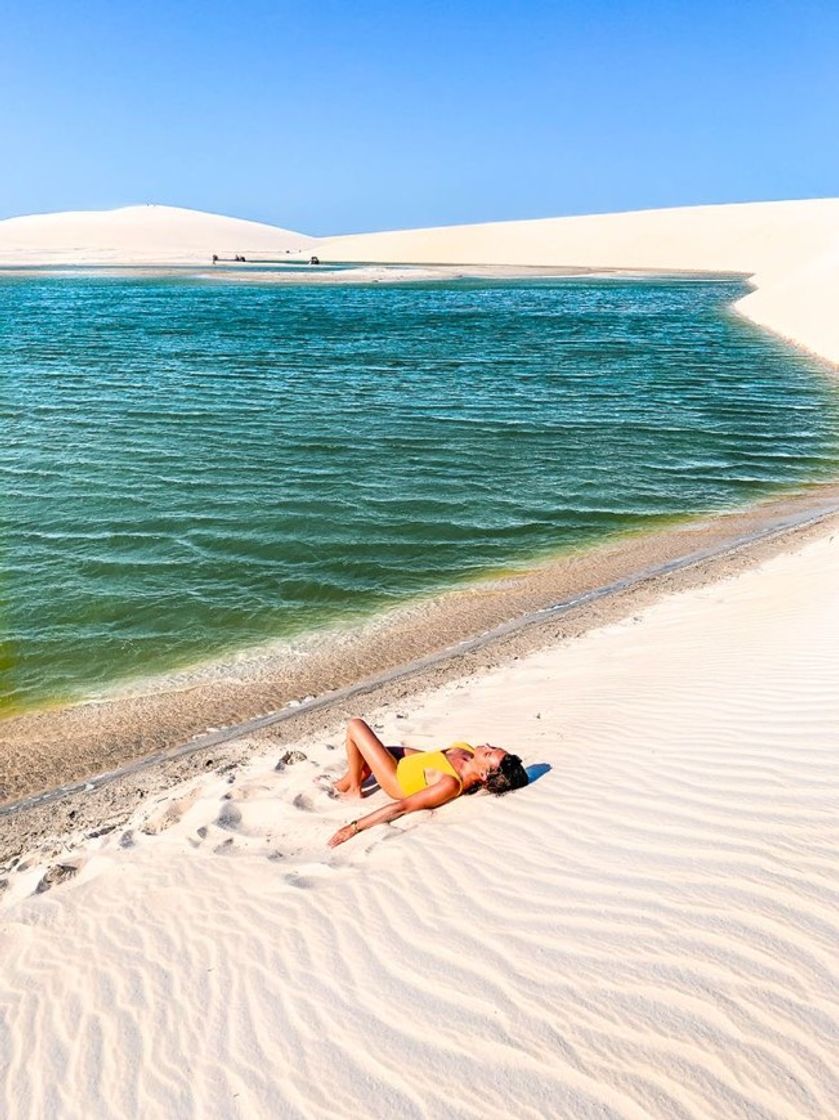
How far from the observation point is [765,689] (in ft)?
20.9

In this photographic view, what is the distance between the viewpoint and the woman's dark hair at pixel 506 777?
519cm

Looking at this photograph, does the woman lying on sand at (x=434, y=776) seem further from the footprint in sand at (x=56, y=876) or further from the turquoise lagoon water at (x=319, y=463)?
the turquoise lagoon water at (x=319, y=463)

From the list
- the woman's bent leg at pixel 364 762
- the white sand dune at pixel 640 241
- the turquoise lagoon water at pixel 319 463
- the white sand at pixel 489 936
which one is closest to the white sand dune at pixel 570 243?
the white sand dune at pixel 640 241

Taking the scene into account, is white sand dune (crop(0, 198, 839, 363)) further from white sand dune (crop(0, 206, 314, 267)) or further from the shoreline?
the shoreline

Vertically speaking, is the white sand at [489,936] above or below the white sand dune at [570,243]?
below

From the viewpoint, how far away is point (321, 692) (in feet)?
26.1

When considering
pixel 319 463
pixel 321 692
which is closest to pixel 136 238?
pixel 319 463

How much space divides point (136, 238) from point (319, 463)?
126m

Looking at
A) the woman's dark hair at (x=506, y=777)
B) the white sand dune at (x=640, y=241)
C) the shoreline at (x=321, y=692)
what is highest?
the white sand dune at (x=640, y=241)

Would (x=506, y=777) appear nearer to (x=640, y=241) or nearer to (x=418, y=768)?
(x=418, y=768)

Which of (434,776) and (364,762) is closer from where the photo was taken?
(434,776)

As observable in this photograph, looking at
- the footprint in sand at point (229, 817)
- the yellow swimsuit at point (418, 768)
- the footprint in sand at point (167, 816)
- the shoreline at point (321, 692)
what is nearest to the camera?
the yellow swimsuit at point (418, 768)

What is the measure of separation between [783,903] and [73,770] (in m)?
5.14

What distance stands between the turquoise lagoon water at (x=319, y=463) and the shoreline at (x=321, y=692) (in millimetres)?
615
